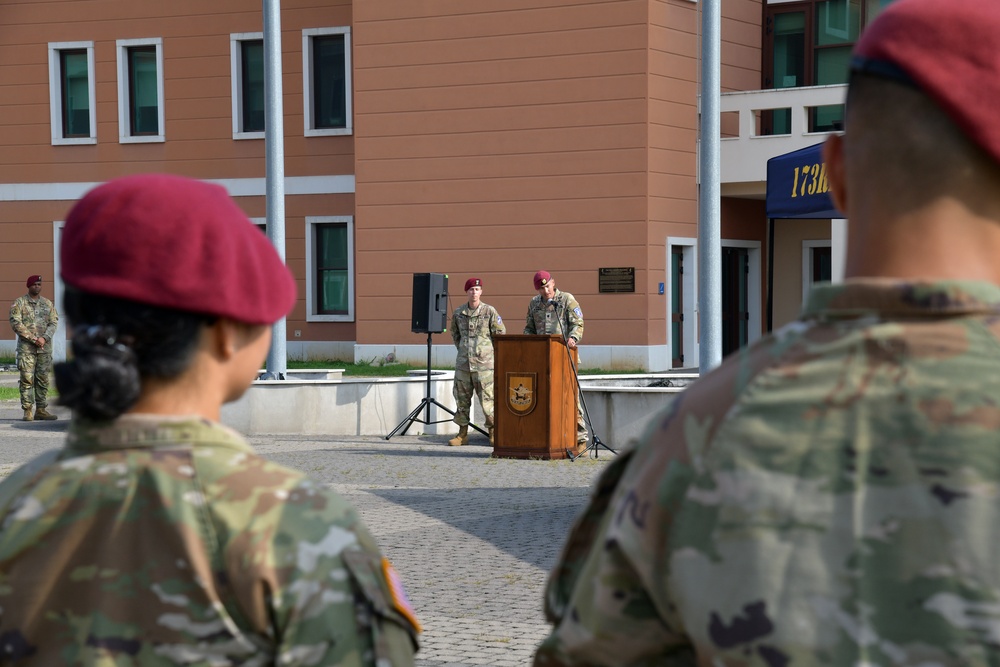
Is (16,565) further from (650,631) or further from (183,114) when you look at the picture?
(183,114)

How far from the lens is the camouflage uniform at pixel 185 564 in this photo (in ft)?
5.88

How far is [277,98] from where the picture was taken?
60.2ft

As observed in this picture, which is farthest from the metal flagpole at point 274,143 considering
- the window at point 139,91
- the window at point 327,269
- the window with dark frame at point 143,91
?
the window with dark frame at point 143,91

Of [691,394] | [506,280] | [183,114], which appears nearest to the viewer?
[691,394]

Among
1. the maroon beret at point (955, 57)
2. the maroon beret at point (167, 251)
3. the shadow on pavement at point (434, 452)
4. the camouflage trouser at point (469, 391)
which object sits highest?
the maroon beret at point (955, 57)

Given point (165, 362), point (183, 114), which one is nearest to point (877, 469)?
point (165, 362)

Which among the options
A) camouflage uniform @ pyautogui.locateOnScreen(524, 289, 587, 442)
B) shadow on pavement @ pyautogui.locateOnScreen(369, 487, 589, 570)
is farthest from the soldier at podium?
shadow on pavement @ pyautogui.locateOnScreen(369, 487, 589, 570)

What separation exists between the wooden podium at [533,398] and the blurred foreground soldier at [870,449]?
12986 mm

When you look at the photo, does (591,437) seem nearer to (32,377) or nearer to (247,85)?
(32,377)

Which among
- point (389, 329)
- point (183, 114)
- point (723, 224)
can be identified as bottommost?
point (389, 329)

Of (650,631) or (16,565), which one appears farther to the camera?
(16,565)

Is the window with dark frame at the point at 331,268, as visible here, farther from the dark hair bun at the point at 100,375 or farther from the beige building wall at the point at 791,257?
the dark hair bun at the point at 100,375

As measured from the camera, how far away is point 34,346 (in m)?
19.9

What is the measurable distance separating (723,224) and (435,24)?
22.5 feet
